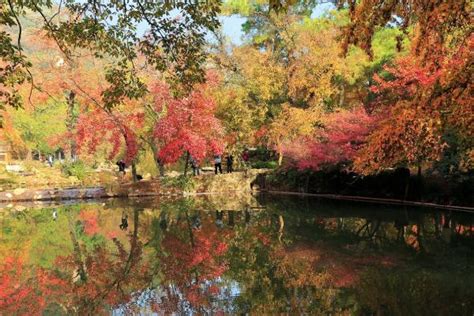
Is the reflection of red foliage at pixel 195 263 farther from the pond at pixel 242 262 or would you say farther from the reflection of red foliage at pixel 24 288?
the reflection of red foliage at pixel 24 288

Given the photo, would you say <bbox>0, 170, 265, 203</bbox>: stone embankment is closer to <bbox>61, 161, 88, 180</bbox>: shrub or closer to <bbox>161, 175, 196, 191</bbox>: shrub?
<bbox>161, 175, 196, 191</bbox>: shrub

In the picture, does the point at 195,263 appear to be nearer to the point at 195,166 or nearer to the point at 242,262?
the point at 242,262

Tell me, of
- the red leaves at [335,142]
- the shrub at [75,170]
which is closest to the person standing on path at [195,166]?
the red leaves at [335,142]

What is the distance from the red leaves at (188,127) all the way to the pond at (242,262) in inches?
172

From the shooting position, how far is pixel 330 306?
261 inches

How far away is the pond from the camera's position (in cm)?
698

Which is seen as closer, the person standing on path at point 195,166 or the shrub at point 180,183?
the shrub at point 180,183

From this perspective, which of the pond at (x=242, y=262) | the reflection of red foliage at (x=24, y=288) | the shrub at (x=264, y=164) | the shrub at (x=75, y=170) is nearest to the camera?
the pond at (x=242, y=262)

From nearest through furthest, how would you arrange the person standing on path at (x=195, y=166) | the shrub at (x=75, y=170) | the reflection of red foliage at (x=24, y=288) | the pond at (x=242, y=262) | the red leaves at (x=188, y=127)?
the pond at (x=242, y=262)
the reflection of red foliage at (x=24, y=288)
the red leaves at (x=188, y=127)
the person standing on path at (x=195, y=166)
the shrub at (x=75, y=170)

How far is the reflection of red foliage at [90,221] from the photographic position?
548 inches

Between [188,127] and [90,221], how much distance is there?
680cm

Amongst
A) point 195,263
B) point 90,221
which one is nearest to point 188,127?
point 90,221

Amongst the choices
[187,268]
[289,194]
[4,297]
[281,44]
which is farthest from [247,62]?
[4,297]

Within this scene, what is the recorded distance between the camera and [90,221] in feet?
51.2
